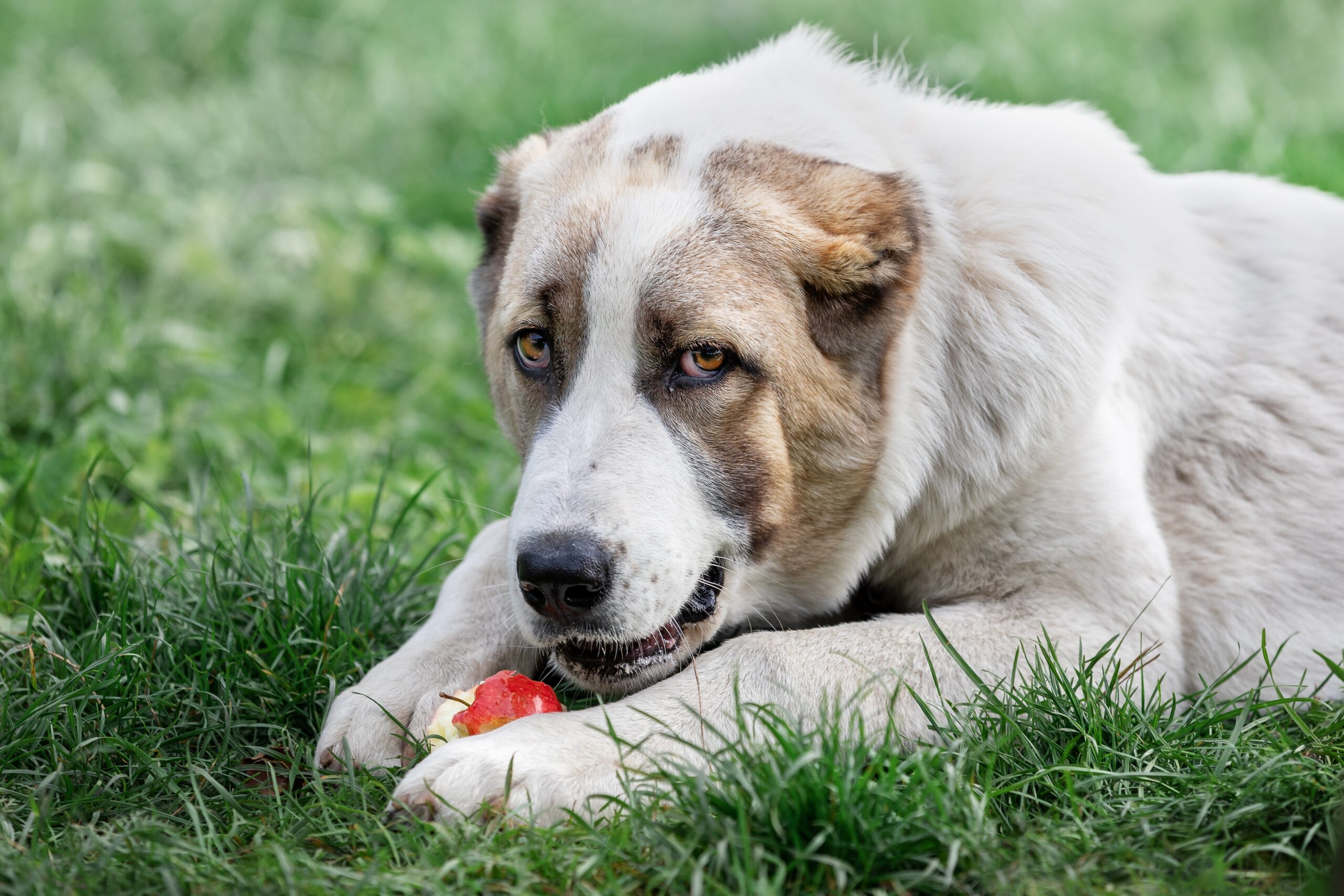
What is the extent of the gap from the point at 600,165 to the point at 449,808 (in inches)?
62.5

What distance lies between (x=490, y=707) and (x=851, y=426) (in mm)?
1104

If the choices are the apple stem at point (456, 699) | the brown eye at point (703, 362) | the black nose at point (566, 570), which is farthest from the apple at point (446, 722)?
the brown eye at point (703, 362)

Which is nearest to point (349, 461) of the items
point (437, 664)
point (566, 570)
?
point (437, 664)

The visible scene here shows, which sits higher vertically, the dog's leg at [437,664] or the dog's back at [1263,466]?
the dog's back at [1263,466]

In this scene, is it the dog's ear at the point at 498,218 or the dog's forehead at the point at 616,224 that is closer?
the dog's forehead at the point at 616,224

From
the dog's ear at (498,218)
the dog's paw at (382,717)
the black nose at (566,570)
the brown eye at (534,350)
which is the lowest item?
the dog's paw at (382,717)

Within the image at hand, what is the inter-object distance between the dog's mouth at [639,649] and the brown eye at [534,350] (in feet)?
2.13

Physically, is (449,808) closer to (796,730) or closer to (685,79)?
(796,730)

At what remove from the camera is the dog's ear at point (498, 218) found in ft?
11.8

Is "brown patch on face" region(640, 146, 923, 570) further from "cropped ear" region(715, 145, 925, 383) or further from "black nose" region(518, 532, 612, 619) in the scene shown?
"black nose" region(518, 532, 612, 619)

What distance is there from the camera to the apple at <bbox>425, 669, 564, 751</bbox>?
115 inches

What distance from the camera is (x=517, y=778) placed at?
2.63m

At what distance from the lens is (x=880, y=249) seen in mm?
3057

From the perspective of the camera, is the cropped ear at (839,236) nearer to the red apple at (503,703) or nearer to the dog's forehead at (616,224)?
the dog's forehead at (616,224)
